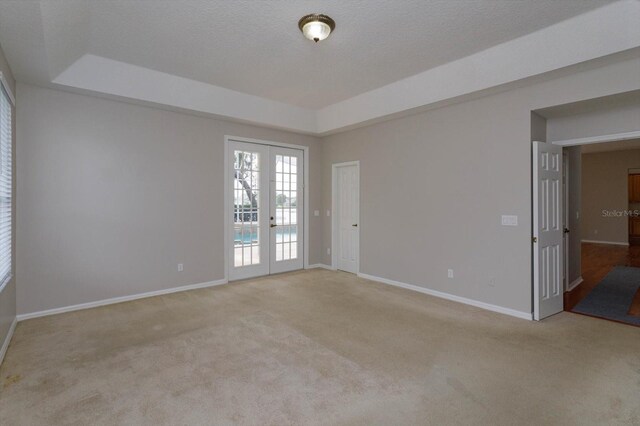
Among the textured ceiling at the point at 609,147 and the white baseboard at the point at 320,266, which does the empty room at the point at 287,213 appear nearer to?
the white baseboard at the point at 320,266

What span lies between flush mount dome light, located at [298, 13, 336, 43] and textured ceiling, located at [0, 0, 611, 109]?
0.06 metres

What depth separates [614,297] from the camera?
4555 millimetres

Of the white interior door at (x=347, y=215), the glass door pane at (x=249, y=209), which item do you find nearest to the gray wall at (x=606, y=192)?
the white interior door at (x=347, y=215)

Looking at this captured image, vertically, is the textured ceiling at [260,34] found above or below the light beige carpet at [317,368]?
above

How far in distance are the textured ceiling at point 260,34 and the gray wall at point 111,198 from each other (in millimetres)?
646

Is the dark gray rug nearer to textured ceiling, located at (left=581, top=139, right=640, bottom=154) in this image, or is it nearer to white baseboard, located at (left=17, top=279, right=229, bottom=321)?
textured ceiling, located at (left=581, top=139, right=640, bottom=154)

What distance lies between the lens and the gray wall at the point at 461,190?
374cm

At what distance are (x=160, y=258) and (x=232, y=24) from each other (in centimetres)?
329

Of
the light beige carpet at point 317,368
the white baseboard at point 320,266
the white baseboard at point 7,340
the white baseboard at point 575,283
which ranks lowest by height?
the light beige carpet at point 317,368

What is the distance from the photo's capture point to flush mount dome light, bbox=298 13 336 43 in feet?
9.81

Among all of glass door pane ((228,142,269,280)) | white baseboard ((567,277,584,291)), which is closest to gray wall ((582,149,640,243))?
white baseboard ((567,277,584,291))

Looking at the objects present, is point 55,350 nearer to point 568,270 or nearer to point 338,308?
point 338,308

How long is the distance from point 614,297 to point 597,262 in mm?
3190

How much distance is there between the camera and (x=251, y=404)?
218cm
